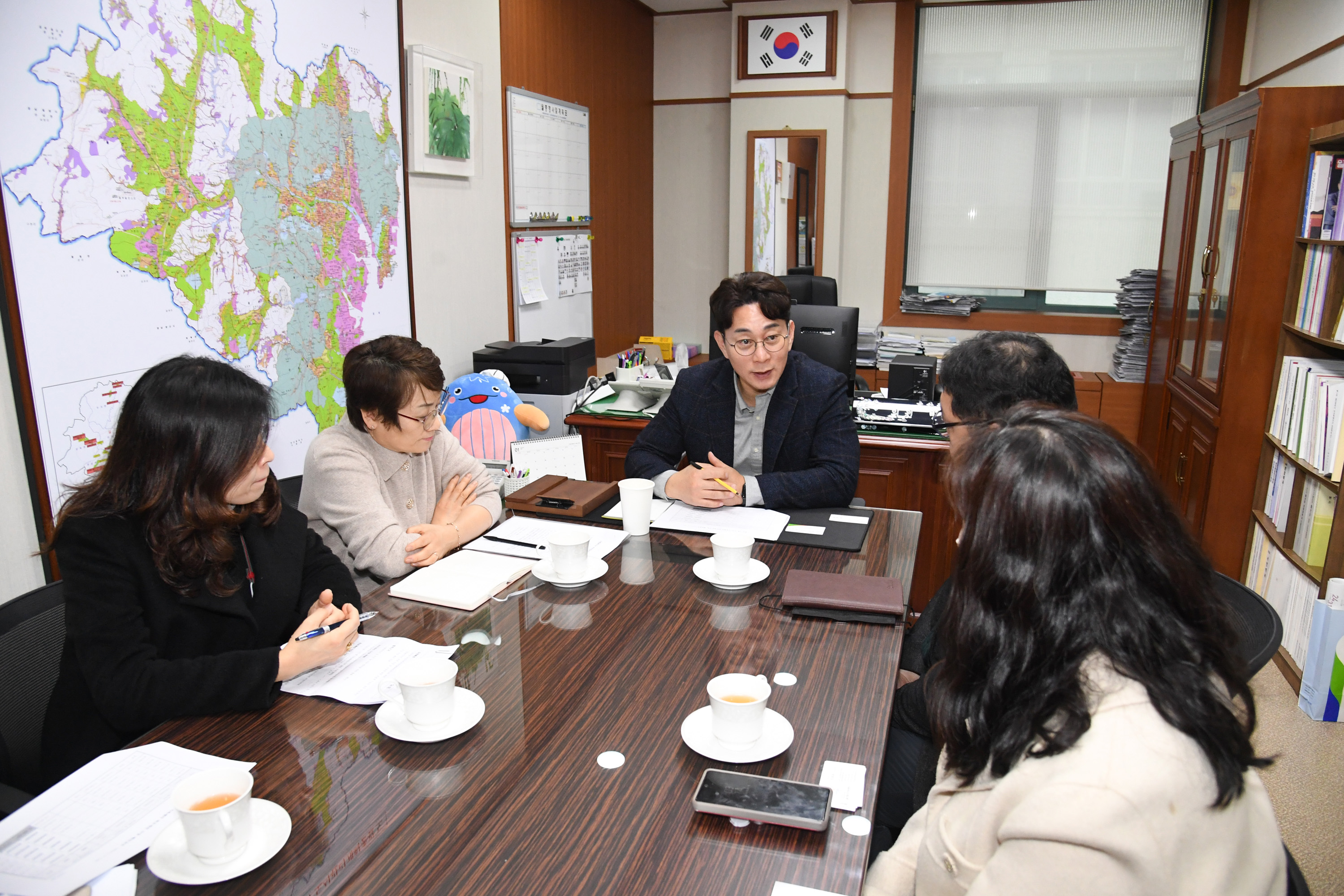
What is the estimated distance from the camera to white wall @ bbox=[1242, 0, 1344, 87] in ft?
11.4

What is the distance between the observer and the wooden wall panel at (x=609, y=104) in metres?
3.94

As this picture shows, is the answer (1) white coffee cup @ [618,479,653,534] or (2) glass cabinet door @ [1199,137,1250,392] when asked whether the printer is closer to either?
(1) white coffee cup @ [618,479,653,534]

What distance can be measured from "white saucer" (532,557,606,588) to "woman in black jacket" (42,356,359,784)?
38cm

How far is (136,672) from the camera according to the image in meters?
1.29

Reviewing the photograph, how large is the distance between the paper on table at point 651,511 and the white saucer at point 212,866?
112 centimetres

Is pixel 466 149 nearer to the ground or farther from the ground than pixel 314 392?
farther from the ground

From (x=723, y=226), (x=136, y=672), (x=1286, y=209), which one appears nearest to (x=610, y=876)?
(x=136, y=672)

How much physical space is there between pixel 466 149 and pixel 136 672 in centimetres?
259

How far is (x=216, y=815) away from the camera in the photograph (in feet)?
3.03

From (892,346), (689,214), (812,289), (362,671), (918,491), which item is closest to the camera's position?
(362,671)

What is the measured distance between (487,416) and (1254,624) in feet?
7.64

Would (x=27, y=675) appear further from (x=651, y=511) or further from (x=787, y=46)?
(x=787, y=46)

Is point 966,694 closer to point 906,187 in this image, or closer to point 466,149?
point 466,149

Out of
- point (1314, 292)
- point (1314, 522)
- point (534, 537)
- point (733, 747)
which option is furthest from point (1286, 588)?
point (733, 747)
